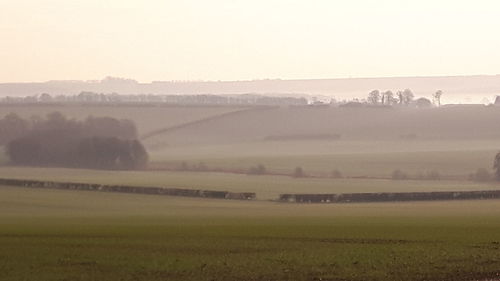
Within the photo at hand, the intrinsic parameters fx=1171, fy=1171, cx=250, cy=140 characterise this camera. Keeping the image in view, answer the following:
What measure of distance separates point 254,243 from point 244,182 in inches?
1574

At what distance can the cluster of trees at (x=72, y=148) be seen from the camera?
92.8 meters

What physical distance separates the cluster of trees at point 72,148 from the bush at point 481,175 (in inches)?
1079

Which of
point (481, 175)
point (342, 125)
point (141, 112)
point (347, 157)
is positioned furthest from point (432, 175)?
point (141, 112)

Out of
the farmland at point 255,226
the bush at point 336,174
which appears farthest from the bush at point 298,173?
the bush at point 336,174

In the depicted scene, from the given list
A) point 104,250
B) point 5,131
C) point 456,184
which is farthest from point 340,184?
point 5,131

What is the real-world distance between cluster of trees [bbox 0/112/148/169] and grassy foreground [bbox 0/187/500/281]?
39.8 metres

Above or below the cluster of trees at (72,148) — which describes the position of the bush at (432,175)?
below

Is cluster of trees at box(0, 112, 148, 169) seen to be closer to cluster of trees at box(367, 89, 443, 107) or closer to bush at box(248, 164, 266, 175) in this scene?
bush at box(248, 164, 266, 175)

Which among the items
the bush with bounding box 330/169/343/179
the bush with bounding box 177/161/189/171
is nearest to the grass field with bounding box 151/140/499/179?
the bush with bounding box 330/169/343/179

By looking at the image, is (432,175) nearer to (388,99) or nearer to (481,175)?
(481,175)

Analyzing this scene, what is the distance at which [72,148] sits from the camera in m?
96.6

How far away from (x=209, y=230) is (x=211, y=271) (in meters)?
11.1

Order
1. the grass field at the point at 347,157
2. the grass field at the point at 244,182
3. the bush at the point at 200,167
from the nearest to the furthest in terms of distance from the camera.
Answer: the grass field at the point at 244,182 < the grass field at the point at 347,157 < the bush at the point at 200,167

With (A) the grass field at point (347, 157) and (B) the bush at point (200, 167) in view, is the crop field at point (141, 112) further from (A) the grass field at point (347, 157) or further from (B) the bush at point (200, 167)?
(B) the bush at point (200, 167)
